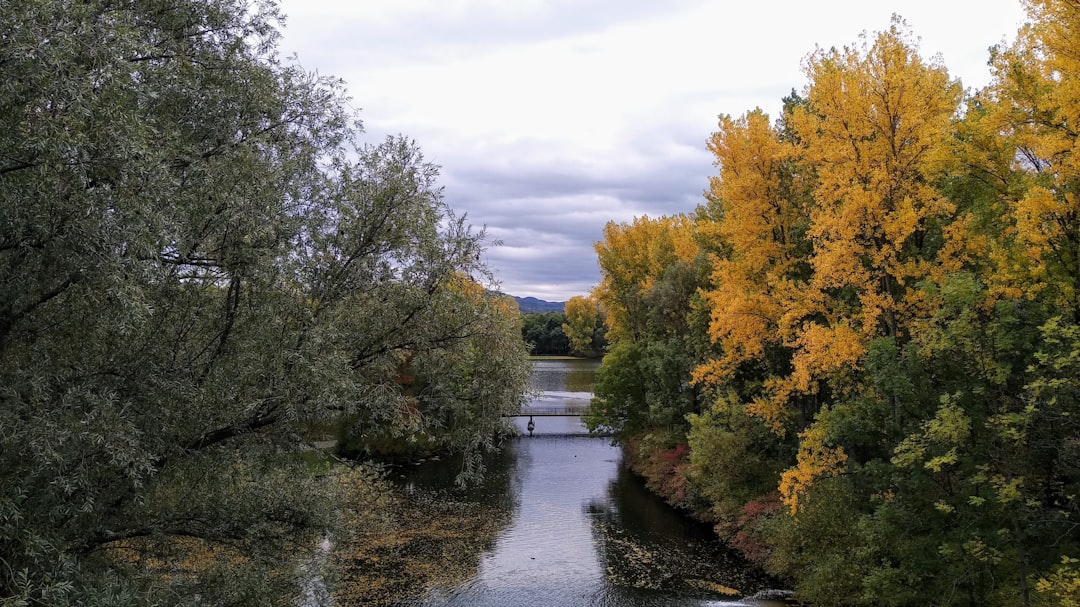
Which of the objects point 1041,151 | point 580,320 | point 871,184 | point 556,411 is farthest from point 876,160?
point 580,320

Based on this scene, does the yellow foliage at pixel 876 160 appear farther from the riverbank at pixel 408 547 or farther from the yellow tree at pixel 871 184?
the riverbank at pixel 408 547

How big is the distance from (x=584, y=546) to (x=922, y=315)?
48.4 feet

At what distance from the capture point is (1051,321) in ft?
36.4

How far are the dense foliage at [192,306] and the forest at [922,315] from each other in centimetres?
842

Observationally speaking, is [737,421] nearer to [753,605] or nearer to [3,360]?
[753,605]

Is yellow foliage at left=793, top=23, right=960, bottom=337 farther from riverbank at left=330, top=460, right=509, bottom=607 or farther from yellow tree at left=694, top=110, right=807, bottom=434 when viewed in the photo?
riverbank at left=330, top=460, right=509, bottom=607

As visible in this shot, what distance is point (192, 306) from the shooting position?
28.8 ft

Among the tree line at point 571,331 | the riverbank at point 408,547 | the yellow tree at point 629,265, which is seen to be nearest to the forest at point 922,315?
the riverbank at point 408,547

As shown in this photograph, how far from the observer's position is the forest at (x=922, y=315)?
12.2m

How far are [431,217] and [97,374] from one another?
16.9 feet

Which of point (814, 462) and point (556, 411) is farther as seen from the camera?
point (556, 411)

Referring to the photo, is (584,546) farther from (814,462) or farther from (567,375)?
(567,375)

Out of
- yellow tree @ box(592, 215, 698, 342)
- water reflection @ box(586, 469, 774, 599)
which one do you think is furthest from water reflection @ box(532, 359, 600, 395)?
Result: water reflection @ box(586, 469, 774, 599)

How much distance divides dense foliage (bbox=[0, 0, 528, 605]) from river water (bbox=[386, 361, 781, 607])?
3.18 m
